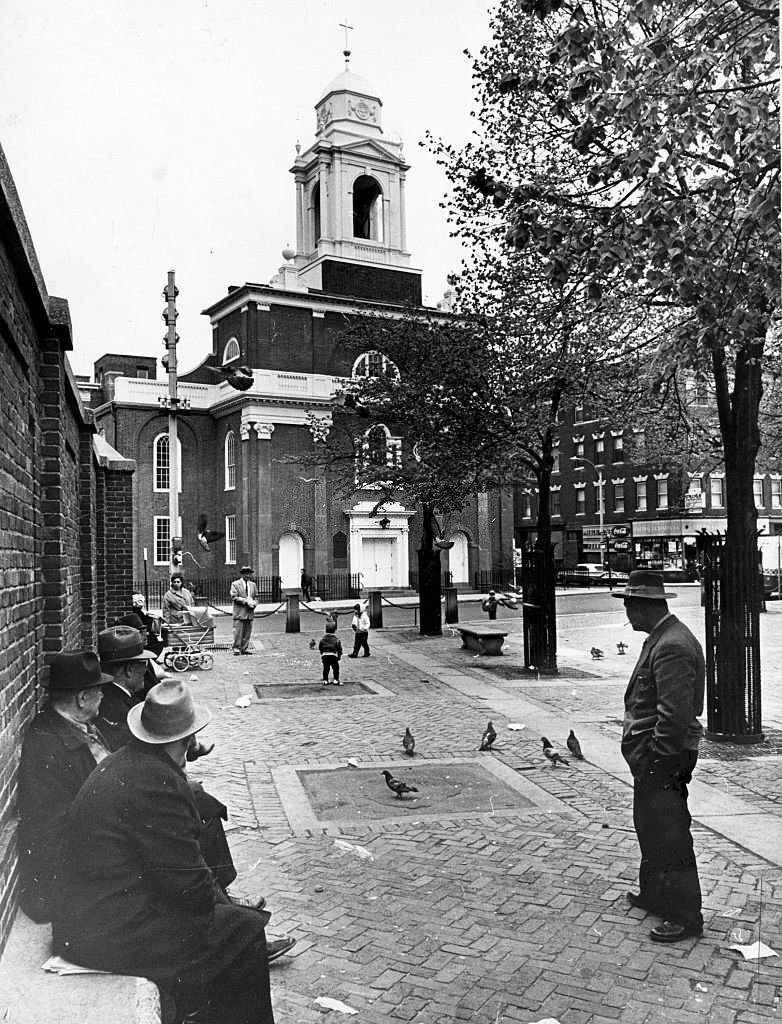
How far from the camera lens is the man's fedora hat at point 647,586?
523 centimetres

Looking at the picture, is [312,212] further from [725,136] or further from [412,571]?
[725,136]

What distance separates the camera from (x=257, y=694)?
13414mm

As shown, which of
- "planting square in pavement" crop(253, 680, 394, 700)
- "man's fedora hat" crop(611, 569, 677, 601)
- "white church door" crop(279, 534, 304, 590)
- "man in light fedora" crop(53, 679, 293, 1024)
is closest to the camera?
"man in light fedora" crop(53, 679, 293, 1024)

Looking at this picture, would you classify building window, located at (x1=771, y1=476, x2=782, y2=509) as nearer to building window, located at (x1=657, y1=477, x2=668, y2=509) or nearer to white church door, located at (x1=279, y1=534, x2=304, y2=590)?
building window, located at (x1=657, y1=477, x2=668, y2=509)

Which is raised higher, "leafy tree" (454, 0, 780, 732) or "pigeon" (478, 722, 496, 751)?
"leafy tree" (454, 0, 780, 732)

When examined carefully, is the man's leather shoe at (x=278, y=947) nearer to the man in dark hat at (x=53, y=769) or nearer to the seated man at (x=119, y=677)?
the man in dark hat at (x=53, y=769)

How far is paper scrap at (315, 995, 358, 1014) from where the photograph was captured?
13.4ft

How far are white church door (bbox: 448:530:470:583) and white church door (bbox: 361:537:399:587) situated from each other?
11.6 ft

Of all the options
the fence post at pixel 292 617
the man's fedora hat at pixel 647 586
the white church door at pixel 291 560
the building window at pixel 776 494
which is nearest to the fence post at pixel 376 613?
the fence post at pixel 292 617

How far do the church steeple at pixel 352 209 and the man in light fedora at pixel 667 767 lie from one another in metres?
22.3

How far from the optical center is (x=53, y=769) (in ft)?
13.9

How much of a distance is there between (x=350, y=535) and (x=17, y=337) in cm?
3606

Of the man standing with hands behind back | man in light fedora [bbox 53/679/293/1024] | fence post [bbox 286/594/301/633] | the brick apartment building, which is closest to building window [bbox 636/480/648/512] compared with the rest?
fence post [bbox 286/594/301/633]

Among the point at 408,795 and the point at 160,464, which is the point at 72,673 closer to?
the point at 408,795
